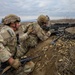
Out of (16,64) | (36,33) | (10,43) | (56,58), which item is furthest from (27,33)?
(16,64)

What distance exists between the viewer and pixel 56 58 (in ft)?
22.1

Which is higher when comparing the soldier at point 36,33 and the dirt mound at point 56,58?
the soldier at point 36,33

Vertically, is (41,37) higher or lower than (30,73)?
higher

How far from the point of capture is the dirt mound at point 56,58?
6.30m

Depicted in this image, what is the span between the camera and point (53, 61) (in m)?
6.69

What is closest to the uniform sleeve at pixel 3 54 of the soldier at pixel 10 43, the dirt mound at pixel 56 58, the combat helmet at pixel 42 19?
the soldier at pixel 10 43

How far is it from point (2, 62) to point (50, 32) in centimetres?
348

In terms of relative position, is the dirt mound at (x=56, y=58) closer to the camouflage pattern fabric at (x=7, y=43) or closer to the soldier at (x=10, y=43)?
the soldier at (x=10, y=43)

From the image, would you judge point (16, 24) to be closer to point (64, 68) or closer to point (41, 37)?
point (64, 68)

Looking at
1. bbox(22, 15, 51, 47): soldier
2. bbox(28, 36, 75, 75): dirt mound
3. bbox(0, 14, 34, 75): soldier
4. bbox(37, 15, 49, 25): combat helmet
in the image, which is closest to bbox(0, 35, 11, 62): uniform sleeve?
bbox(0, 14, 34, 75): soldier

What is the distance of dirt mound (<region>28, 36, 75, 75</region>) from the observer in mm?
6305

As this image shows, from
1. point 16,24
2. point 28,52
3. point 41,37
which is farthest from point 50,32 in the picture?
point 16,24

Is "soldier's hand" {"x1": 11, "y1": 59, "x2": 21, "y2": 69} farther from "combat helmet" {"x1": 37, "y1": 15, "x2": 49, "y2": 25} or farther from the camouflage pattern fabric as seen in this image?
"combat helmet" {"x1": 37, "y1": 15, "x2": 49, "y2": 25}

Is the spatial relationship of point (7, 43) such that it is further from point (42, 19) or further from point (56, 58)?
point (42, 19)
